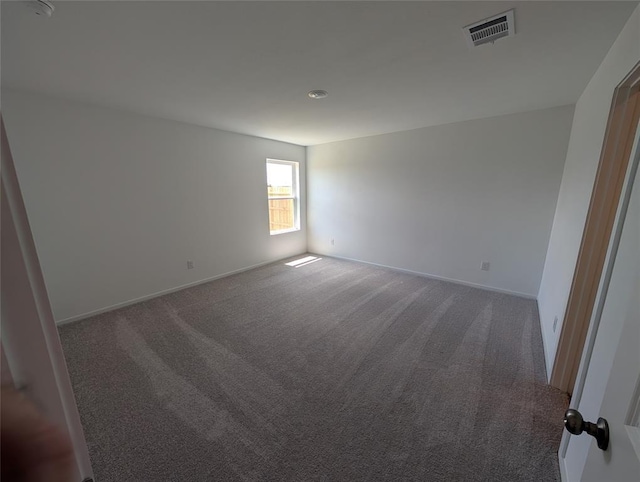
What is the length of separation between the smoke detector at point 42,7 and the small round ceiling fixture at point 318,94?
1.64 m

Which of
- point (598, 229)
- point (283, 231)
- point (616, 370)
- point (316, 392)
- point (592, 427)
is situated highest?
point (598, 229)

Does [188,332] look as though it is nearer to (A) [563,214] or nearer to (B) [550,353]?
(B) [550,353]

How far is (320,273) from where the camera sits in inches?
168

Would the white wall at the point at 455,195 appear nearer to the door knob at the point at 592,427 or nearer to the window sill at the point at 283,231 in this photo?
the window sill at the point at 283,231

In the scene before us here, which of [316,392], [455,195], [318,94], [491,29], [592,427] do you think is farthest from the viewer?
[455,195]

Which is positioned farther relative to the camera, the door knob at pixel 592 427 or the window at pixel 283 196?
the window at pixel 283 196

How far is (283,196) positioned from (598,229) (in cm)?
432

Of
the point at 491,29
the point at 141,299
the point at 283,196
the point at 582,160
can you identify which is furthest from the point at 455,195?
the point at 141,299

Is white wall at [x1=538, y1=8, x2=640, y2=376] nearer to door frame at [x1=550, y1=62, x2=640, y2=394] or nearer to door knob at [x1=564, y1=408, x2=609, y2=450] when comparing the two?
door frame at [x1=550, y1=62, x2=640, y2=394]

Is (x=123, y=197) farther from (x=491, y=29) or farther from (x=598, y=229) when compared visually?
(x=598, y=229)

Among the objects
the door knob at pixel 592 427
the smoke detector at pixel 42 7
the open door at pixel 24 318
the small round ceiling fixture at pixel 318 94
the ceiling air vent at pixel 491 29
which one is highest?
the ceiling air vent at pixel 491 29

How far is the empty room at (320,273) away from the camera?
1.06 metres

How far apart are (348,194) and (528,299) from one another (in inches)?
119

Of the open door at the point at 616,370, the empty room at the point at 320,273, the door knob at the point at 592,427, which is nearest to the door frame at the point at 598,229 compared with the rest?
the empty room at the point at 320,273
